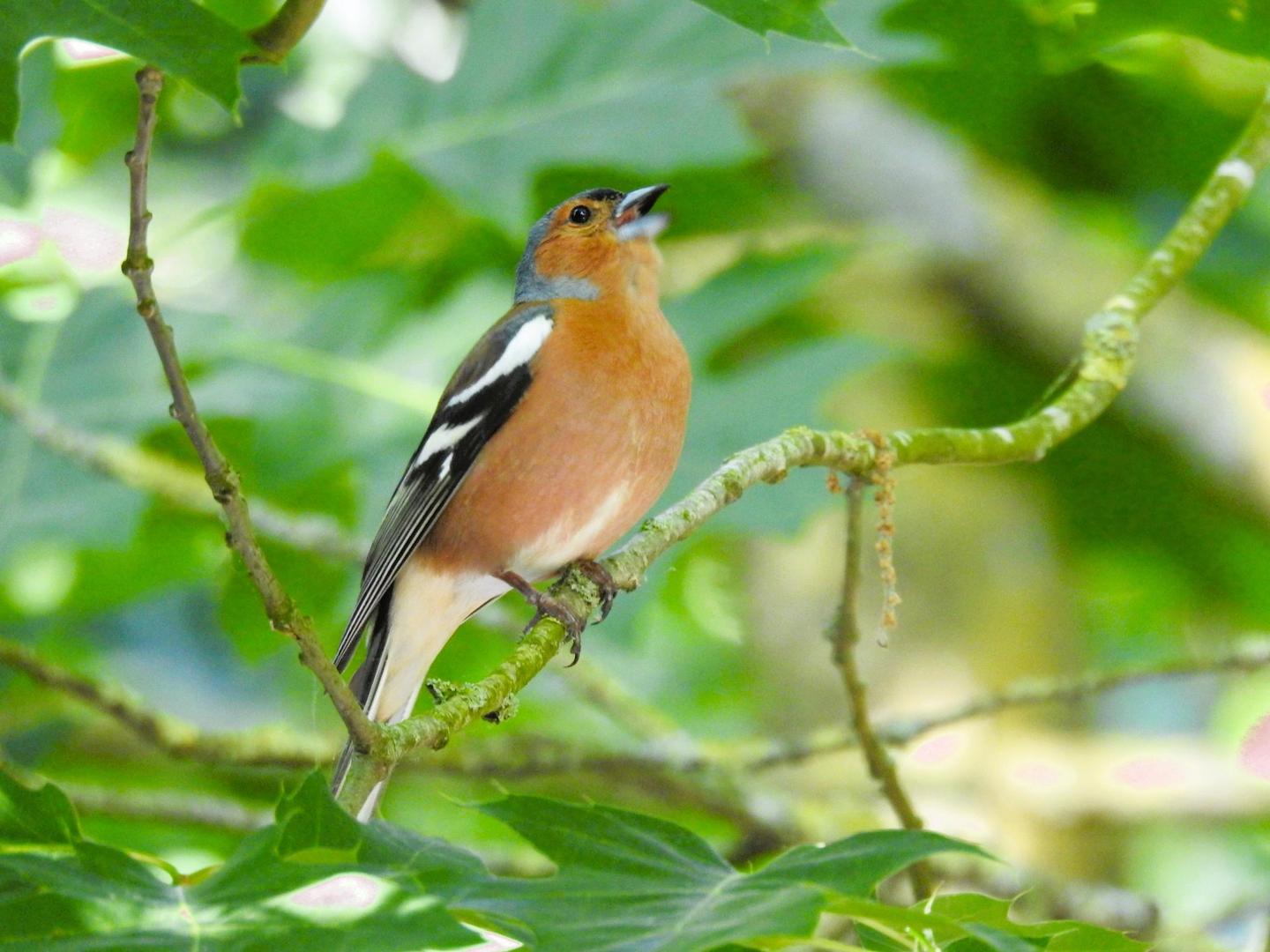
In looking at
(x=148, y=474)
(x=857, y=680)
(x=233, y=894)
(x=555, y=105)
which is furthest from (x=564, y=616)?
(x=555, y=105)

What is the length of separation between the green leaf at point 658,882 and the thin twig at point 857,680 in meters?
1.00

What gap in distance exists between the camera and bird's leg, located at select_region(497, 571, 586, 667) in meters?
2.60

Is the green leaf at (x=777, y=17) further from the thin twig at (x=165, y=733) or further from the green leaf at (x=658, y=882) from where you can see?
the thin twig at (x=165, y=733)

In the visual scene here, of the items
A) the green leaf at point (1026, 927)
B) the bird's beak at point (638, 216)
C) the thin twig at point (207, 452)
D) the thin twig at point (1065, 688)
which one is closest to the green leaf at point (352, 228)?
the bird's beak at point (638, 216)

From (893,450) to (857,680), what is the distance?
49 centimetres

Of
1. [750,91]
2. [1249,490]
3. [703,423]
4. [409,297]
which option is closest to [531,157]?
[409,297]

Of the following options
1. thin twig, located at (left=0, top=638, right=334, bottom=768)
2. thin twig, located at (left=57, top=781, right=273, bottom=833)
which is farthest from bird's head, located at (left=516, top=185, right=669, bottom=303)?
thin twig, located at (left=57, top=781, right=273, bottom=833)

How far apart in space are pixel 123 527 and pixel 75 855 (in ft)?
Answer: 7.97

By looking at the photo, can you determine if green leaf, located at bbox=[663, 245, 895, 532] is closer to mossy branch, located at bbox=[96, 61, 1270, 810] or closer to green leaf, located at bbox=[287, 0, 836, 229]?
green leaf, located at bbox=[287, 0, 836, 229]

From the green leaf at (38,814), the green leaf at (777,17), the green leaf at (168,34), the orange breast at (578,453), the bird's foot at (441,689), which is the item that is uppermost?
the orange breast at (578,453)

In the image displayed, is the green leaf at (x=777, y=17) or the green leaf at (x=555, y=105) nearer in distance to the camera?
the green leaf at (x=777, y=17)

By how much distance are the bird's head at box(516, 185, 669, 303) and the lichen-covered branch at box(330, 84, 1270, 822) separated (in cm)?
92

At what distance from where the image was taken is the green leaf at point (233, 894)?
1.48m

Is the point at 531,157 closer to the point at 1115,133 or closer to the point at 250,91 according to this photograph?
the point at 250,91
